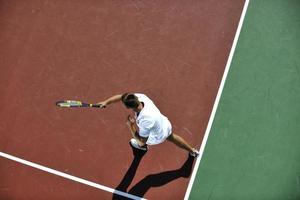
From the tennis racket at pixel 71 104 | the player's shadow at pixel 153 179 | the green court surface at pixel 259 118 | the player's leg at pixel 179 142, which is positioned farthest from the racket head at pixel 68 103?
the green court surface at pixel 259 118

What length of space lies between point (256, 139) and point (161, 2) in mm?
3404

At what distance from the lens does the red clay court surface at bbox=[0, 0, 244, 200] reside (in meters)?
6.55

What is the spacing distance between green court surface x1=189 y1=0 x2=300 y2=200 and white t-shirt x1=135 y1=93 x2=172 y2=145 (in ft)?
4.19

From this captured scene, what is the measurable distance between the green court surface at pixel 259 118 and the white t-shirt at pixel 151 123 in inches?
50.3

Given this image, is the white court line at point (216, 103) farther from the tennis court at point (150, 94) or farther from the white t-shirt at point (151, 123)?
the white t-shirt at point (151, 123)

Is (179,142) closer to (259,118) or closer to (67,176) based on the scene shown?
(259,118)

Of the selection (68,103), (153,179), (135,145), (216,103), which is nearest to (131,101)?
(135,145)

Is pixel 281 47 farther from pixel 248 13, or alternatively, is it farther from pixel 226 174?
pixel 226 174

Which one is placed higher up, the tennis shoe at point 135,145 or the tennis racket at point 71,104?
the tennis racket at point 71,104

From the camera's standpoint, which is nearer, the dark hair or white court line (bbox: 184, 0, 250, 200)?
the dark hair

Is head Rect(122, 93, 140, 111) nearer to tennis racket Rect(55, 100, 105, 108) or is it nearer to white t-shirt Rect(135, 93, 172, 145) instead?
white t-shirt Rect(135, 93, 172, 145)

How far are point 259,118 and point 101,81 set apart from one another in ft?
10.4

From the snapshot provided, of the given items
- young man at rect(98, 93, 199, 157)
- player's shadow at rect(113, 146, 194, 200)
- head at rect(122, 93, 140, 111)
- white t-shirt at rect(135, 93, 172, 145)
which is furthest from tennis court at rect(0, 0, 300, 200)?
head at rect(122, 93, 140, 111)

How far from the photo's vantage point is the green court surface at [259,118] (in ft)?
20.9
